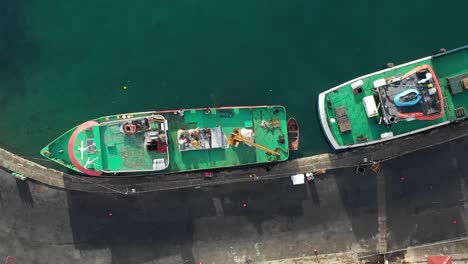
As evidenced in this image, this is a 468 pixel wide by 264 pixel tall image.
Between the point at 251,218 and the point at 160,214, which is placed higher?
the point at 160,214

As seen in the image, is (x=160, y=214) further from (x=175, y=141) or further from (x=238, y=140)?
(x=238, y=140)

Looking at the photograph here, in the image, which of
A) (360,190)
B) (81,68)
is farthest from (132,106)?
(360,190)

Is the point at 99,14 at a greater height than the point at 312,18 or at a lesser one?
greater

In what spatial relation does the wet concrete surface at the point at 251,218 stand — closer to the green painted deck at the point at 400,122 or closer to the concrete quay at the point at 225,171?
the concrete quay at the point at 225,171

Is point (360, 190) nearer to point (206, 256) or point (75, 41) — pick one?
point (206, 256)

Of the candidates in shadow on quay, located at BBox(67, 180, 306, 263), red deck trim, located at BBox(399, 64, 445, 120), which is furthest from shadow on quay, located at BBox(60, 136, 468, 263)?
red deck trim, located at BBox(399, 64, 445, 120)

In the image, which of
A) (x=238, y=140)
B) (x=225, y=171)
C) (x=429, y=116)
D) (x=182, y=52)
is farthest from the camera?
(x=182, y=52)

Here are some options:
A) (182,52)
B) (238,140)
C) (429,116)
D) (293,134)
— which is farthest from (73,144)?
(429,116)
